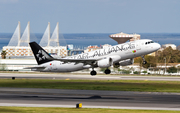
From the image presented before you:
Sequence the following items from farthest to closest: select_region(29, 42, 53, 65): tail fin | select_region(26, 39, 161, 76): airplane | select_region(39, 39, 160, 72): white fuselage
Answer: select_region(29, 42, 53, 65): tail fin
select_region(26, 39, 161, 76): airplane
select_region(39, 39, 160, 72): white fuselage

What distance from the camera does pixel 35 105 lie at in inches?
1264

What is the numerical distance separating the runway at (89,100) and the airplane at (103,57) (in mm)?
22037

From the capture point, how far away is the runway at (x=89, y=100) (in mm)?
32094

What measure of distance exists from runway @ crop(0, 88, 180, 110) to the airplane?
2204cm

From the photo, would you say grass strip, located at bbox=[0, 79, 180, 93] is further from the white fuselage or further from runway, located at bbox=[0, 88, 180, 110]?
the white fuselage

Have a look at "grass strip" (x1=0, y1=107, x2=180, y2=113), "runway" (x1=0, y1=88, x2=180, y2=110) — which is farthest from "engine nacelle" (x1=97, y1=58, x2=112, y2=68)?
"grass strip" (x1=0, y1=107, x2=180, y2=113)

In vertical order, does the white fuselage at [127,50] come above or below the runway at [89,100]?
above

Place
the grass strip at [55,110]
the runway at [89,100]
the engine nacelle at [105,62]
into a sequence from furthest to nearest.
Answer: the engine nacelle at [105,62] → the runway at [89,100] → the grass strip at [55,110]

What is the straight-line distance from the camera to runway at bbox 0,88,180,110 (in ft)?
105

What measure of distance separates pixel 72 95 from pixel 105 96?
12.9 ft

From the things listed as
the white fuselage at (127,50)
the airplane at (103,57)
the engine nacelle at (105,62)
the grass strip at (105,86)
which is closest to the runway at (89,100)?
the grass strip at (105,86)

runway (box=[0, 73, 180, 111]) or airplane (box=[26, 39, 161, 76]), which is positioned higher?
airplane (box=[26, 39, 161, 76])

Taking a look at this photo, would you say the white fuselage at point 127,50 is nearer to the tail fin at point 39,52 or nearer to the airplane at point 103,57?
the airplane at point 103,57

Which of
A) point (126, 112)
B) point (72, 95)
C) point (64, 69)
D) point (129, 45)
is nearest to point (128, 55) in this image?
point (129, 45)
